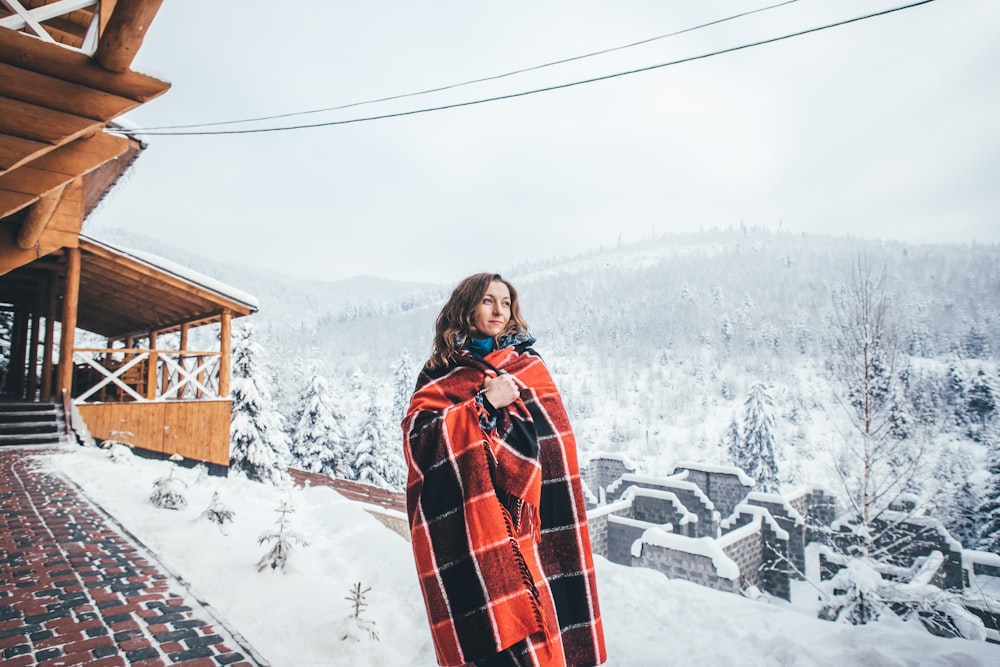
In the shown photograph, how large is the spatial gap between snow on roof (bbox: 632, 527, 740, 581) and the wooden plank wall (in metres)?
10.2

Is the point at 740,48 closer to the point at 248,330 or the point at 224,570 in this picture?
the point at 224,570

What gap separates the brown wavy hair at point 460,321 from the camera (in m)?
1.74

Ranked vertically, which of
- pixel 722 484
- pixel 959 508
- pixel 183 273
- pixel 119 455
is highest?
pixel 183 273

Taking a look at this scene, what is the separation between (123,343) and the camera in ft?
58.4

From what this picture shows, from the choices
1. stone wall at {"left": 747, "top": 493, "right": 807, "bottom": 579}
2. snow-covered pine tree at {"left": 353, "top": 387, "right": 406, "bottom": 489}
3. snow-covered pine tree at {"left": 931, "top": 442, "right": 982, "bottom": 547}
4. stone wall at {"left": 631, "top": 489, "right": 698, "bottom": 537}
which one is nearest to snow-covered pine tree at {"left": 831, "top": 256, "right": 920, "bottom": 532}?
stone wall at {"left": 747, "top": 493, "right": 807, "bottom": 579}

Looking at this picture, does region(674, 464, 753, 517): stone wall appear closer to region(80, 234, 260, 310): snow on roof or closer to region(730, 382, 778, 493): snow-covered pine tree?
region(730, 382, 778, 493): snow-covered pine tree

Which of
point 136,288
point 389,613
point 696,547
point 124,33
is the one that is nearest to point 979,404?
point 696,547

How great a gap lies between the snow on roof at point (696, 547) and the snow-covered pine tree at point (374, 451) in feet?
56.2

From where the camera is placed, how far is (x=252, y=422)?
19.2 metres

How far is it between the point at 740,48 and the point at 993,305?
90.8m

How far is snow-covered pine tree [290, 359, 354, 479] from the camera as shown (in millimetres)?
25688

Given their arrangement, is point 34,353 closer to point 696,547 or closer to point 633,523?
point 633,523

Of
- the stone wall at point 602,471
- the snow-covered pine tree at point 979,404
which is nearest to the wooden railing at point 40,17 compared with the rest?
the stone wall at point 602,471

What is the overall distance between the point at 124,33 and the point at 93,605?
9.94ft
